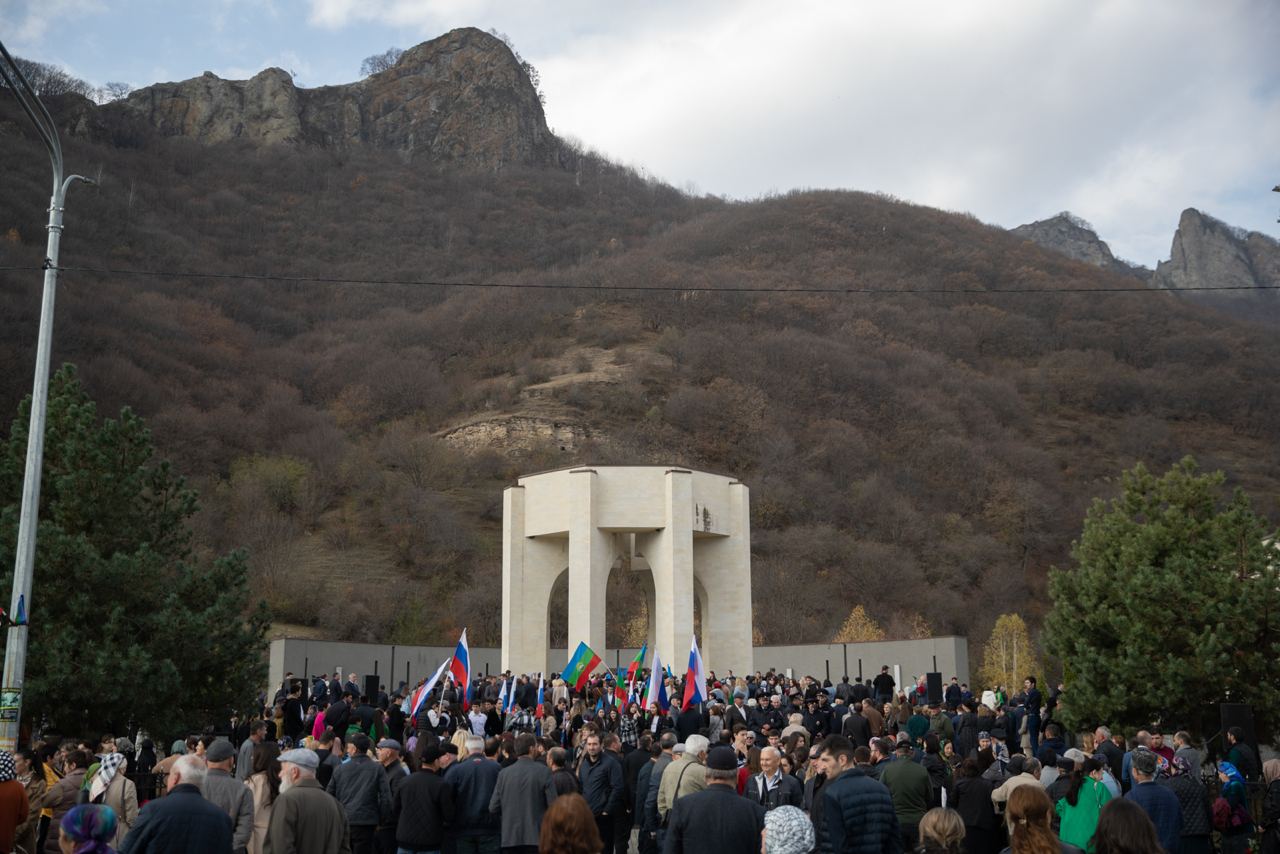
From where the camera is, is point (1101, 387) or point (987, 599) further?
point (1101, 387)

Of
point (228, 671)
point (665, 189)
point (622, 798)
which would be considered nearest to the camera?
point (622, 798)

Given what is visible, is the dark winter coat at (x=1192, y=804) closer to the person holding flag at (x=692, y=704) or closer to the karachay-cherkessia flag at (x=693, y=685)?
the person holding flag at (x=692, y=704)

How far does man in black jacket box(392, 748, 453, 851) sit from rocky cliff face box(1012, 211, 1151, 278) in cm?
17078

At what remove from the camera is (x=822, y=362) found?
8944 cm

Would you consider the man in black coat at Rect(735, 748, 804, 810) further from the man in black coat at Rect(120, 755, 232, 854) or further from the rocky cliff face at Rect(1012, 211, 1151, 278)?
the rocky cliff face at Rect(1012, 211, 1151, 278)

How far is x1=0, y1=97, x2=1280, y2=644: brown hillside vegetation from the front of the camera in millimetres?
63219

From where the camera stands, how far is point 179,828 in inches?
249

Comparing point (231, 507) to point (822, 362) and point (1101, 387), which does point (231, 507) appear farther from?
point (1101, 387)

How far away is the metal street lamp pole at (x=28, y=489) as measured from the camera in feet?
44.1

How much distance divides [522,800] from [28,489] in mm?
8150

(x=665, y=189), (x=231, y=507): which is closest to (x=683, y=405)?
(x=231, y=507)

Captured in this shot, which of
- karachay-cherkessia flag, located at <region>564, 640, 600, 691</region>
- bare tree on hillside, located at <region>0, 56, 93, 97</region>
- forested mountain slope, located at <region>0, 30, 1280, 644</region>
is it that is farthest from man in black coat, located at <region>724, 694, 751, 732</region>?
bare tree on hillside, located at <region>0, 56, 93, 97</region>

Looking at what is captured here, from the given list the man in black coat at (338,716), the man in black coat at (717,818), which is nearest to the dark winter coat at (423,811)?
the man in black coat at (717,818)

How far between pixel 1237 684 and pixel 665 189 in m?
128
